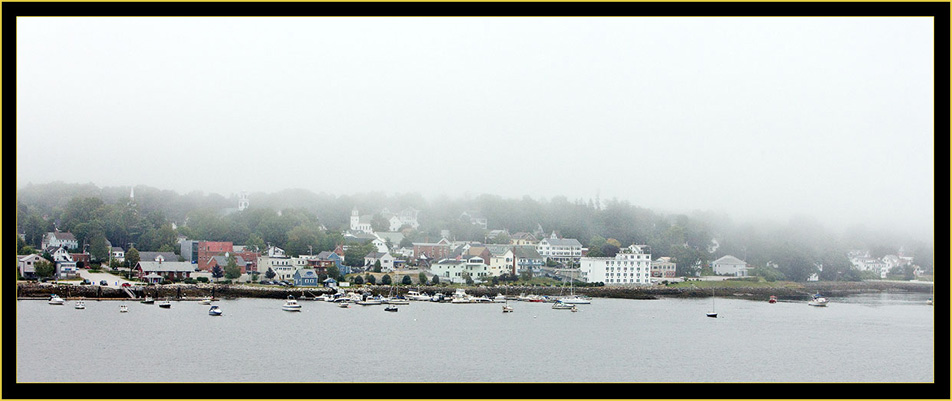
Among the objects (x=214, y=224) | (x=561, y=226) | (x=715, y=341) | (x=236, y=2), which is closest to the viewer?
(x=236, y=2)

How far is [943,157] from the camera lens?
2059 mm

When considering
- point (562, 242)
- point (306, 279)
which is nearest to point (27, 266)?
point (306, 279)

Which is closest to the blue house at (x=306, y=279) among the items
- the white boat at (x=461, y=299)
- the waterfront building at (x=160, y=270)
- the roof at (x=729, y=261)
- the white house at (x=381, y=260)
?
the white house at (x=381, y=260)

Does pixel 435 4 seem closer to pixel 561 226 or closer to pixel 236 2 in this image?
pixel 236 2

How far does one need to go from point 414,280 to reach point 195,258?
652cm

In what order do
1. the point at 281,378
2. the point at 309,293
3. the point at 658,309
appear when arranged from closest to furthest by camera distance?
the point at 281,378 < the point at 658,309 < the point at 309,293

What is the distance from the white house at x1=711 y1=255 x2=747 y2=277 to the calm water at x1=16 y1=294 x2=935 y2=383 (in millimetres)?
13024

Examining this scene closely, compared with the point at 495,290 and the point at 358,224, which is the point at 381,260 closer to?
the point at 495,290

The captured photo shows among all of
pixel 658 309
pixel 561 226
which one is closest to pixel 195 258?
pixel 658 309

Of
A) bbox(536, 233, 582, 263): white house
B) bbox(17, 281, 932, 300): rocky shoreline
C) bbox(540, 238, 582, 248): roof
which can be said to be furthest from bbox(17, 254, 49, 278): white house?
bbox(540, 238, 582, 248): roof

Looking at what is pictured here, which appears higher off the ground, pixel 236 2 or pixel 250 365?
pixel 236 2

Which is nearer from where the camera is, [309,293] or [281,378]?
[281,378]

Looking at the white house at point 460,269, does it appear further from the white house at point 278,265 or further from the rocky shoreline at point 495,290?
the white house at point 278,265

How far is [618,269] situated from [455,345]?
18.4 meters
